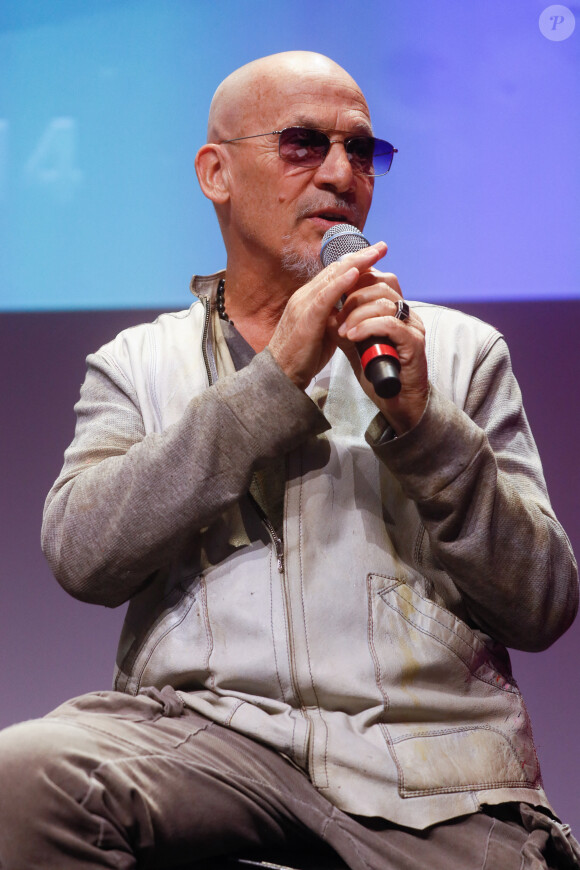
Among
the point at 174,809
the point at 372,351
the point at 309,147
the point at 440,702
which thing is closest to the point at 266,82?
the point at 309,147

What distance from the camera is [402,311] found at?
4.06ft

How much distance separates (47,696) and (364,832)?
1287 mm

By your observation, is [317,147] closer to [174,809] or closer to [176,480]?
[176,480]

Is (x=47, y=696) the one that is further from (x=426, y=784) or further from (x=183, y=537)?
(x=426, y=784)

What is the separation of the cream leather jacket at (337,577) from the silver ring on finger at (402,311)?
102 mm

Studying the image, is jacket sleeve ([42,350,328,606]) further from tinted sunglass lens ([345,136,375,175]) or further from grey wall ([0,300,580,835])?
grey wall ([0,300,580,835])

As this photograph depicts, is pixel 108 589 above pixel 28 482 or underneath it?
underneath

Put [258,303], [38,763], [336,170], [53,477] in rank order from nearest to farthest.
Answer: [38,763]
[336,170]
[258,303]
[53,477]

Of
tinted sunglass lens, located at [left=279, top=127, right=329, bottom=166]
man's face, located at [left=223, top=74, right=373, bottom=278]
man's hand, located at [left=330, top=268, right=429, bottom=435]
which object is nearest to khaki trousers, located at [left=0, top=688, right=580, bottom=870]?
man's hand, located at [left=330, top=268, right=429, bottom=435]

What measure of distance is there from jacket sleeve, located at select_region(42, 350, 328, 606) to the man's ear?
51cm

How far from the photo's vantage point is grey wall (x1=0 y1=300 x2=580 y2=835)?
7.06 ft

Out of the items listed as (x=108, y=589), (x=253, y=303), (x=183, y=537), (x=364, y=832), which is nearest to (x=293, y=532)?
(x=183, y=537)

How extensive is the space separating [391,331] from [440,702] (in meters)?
0.47

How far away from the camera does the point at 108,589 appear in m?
1.36
